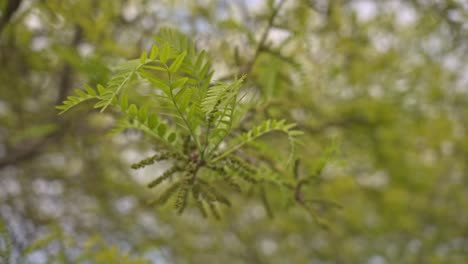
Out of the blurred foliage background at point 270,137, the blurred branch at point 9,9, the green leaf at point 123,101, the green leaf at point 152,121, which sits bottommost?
the green leaf at point 123,101

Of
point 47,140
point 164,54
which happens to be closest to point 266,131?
point 164,54

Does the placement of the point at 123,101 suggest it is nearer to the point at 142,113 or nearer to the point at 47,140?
the point at 142,113

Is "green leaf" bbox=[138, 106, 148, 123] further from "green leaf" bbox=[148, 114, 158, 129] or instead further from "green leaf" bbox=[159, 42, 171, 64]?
"green leaf" bbox=[159, 42, 171, 64]

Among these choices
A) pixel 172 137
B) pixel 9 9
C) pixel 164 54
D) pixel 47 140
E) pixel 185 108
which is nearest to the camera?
pixel 164 54

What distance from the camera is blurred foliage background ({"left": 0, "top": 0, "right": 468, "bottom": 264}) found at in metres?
1.74

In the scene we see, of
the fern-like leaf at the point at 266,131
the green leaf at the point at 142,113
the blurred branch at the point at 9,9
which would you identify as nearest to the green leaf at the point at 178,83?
the green leaf at the point at 142,113

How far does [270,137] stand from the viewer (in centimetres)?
173

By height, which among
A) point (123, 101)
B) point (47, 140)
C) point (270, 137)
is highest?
point (270, 137)

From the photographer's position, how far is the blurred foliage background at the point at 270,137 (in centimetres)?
174

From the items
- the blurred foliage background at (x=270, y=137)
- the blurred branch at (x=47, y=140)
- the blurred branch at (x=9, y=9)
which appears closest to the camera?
the blurred branch at (x=9, y=9)

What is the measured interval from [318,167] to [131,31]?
208cm

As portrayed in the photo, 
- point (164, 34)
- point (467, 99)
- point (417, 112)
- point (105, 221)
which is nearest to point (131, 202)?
point (105, 221)

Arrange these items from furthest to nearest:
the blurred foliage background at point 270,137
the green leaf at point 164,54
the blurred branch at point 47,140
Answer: the blurred branch at point 47,140
the blurred foliage background at point 270,137
the green leaf at point 164,54

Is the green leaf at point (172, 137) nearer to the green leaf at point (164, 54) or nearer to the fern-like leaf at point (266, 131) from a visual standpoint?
the fern-like leaf at point (266, 131)
